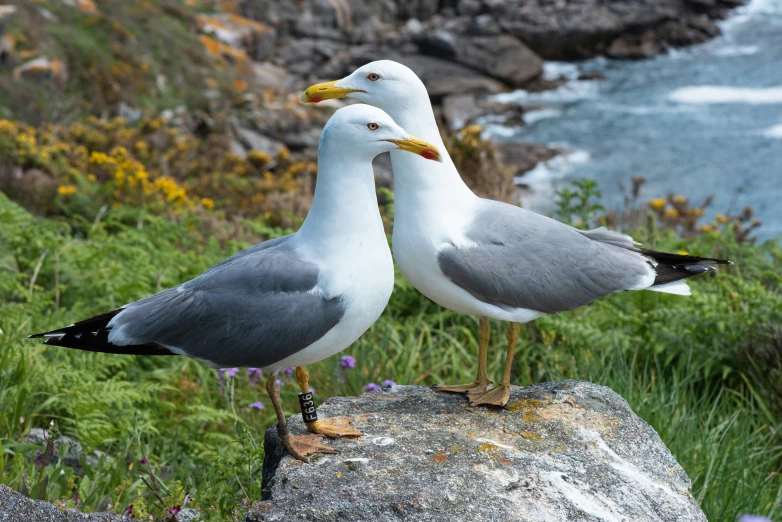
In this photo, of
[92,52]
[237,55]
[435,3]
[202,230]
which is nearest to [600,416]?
[202,230]

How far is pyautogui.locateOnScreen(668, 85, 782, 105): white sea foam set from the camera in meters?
15.9

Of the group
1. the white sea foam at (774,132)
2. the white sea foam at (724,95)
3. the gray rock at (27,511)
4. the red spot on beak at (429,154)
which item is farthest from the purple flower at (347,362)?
the white sea foam at (724,95)

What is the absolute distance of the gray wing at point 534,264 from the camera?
9.82ft

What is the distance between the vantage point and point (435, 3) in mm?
25500

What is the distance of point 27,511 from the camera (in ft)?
7.22

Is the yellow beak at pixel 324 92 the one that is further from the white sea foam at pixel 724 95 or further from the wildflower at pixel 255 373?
the white sea foam at pixel 724 95

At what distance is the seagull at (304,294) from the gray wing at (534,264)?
1.46ft

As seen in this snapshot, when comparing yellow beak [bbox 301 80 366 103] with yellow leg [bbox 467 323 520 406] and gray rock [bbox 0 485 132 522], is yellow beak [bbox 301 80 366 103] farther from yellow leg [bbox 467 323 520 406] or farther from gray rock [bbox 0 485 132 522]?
gray rock [bbox 0 485 132 522]

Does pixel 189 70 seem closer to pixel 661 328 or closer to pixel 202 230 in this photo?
pixel 202 230

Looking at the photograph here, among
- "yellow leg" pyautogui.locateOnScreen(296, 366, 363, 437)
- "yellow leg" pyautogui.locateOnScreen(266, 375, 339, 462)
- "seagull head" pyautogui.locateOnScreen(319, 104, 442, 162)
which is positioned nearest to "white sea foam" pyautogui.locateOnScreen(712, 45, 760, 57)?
"seagull head" pyautogui.locateOnScreen(319, 104, 442, 162)

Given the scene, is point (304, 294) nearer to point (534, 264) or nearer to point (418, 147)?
point (418, 147)

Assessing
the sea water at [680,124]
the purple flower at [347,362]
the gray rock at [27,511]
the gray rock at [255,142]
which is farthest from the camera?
the gray rock at [255,142]

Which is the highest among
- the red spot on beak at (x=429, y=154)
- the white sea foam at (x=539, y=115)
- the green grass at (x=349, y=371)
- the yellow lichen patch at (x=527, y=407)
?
the red spot on beak at (x=429, y=154)

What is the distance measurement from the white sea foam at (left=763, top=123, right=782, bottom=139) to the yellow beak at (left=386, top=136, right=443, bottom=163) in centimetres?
1287
